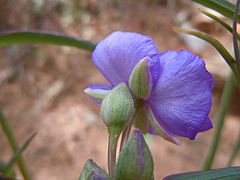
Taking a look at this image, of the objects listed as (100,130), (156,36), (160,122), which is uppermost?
(160,122)

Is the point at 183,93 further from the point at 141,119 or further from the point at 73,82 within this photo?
the point at 73,82

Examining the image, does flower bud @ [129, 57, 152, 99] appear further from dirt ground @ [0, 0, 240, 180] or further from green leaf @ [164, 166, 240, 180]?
dirt ground @ [0, 0, 240, 180]

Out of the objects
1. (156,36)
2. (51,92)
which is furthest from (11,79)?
(156,36)

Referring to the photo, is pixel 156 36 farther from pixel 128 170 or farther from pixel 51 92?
pixel 128 170

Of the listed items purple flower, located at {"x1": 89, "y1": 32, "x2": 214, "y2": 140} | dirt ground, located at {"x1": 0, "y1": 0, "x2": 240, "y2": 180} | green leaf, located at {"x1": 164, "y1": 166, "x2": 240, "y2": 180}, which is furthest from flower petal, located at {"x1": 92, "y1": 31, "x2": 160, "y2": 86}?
dirt ground, located at {"x1": 0, "y1": 0, "x2": 240, "y2": 180}

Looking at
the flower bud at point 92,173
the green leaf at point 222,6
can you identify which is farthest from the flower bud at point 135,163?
the green leaf at point 222,6

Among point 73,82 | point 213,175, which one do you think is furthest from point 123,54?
point 73,82
